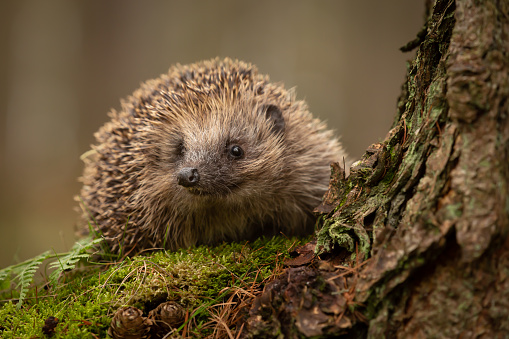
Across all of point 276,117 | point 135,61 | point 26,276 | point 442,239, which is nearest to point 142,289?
point 26,276

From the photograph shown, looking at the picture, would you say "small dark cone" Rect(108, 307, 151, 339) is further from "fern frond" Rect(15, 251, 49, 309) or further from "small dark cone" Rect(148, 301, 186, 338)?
"fern frond" Rect(15, 251, 49, 309)

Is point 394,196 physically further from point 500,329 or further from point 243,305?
point 243,305

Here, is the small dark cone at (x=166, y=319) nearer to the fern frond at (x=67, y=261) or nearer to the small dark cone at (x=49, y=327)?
the small dark cone at (x=49, y=327)

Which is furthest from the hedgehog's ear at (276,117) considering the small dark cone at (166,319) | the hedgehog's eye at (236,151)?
the small dark cone at (166,319)

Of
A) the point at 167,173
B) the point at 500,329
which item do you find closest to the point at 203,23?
the point at 167,173

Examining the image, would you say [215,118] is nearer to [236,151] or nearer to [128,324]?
[236,151]

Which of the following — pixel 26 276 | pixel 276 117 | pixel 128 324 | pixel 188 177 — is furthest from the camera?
pixel 276 117
